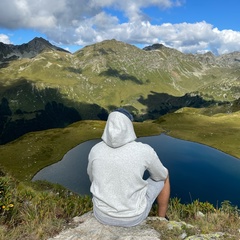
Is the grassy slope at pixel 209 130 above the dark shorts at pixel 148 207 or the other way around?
the other way around

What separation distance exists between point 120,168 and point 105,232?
6.81ft

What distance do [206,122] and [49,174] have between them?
8686cm

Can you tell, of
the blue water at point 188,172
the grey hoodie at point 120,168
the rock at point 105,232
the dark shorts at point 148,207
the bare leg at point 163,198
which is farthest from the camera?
the blue water at point 188,172

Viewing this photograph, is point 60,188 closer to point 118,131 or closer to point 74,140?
point 74,140

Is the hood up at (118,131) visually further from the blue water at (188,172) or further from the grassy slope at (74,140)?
the grassy slope at (74,140)

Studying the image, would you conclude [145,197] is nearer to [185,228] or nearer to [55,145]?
[185,228]

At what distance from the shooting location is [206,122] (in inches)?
5330

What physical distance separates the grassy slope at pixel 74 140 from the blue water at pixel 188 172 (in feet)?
12.1

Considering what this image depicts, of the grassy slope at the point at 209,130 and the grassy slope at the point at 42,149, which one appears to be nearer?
the grassy slope at the point at 42,149

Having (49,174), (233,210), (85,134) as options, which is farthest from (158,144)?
(233,210)

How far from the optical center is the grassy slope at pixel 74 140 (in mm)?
80750

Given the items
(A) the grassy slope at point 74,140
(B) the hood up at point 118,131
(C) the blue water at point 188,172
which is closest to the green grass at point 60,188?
(A) the grassy slope at point 74,140

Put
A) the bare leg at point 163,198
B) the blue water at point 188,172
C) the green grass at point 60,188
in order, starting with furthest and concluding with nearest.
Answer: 1. the blue water at point 188,172
2. the bare leg at point 163,198
3. the green grass at point 60,188

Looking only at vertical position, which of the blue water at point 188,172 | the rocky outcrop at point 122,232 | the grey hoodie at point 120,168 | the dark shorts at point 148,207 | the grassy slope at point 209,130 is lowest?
the blue water at point 188,172
